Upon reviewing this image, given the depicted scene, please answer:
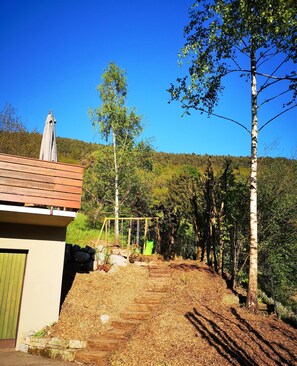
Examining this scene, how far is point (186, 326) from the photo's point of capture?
25.6ft

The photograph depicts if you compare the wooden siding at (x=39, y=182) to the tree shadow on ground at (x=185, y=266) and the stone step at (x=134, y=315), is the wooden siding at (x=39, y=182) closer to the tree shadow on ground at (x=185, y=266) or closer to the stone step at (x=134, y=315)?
the stone step at (x=134, y=315)

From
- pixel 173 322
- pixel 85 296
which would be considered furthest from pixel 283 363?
pixel 85 296

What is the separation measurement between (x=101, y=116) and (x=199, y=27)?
10.3 metres

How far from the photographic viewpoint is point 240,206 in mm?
14672

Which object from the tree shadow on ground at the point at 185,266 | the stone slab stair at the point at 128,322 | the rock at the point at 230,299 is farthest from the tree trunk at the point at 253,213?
the tree shadow on ground at the point at 185,266

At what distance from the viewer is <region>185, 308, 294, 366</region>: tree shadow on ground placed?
634 cm

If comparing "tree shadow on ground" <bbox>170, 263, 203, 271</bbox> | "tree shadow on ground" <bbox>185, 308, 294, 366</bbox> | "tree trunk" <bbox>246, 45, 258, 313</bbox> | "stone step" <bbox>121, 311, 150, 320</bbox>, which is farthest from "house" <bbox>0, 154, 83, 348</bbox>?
"tree trunk" <bbox>246, 45, 258, 313</bbox>

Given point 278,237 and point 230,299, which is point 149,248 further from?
point 278,237

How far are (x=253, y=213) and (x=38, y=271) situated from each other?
678 cm

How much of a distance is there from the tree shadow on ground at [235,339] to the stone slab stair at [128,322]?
1.37 metres

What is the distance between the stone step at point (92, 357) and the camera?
22.1ft

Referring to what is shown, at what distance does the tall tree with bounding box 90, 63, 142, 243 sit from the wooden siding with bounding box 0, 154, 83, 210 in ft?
40.2

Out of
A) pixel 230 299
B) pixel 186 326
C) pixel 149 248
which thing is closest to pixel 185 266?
pixel 230 299

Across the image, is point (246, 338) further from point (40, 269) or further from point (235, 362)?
point (40, 269)
